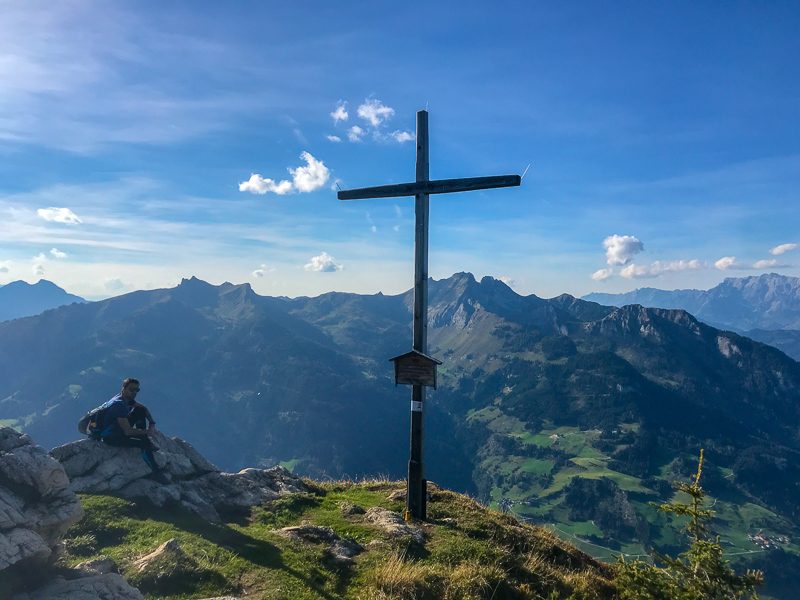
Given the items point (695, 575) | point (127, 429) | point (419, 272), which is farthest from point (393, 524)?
point (127, 429)

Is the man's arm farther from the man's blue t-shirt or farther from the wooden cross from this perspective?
the wooden cross

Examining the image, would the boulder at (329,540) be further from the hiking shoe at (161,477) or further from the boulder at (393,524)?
the hiking shoe at (161,477)

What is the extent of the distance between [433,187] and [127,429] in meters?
13.8

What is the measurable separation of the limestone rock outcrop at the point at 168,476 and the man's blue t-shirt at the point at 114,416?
0.63 meters

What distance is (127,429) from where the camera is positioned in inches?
667

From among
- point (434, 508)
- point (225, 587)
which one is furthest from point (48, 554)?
point (434, 508)

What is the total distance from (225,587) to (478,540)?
7557 mm

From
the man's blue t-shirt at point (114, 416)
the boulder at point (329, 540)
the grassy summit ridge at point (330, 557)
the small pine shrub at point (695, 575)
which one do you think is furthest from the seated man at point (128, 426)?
the small pine shrub at point (695, 575)

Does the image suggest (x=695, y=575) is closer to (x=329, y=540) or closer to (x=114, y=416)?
(x=329, y=540)

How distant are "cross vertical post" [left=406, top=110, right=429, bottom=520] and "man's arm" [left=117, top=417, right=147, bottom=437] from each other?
978 cm

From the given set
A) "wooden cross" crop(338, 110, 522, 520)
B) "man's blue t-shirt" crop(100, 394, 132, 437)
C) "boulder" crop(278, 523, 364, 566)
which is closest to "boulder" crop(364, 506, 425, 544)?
"wooden cross" crop(338, 110, 522, 520)

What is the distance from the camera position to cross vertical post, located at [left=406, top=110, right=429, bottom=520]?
650 inches

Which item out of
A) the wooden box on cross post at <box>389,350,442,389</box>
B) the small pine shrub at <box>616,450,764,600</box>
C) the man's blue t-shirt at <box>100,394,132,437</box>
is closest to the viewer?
the small pine shrub at <box>616,450,764,600</box>

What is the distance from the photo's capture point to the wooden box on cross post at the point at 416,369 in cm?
1612
